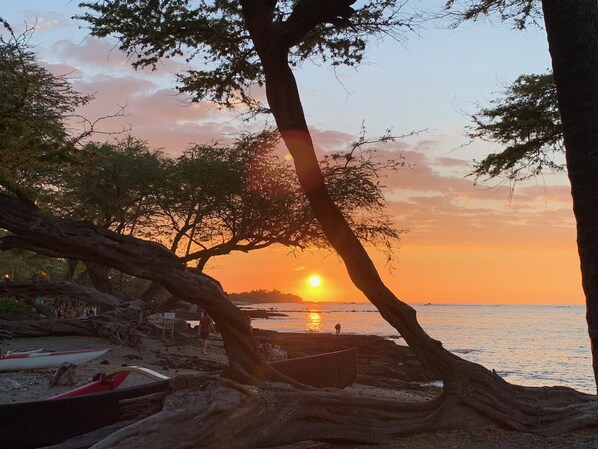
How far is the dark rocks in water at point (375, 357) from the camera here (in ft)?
74.3

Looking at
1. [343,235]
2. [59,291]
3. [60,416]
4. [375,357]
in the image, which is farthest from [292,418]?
[375,357]

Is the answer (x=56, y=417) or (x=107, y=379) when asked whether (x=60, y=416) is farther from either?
(x=107, y=379)

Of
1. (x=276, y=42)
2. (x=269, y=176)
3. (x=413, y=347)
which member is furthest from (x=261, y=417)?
(x=269, y=176)

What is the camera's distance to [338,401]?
6758mm

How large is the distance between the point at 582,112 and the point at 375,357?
89.3ft

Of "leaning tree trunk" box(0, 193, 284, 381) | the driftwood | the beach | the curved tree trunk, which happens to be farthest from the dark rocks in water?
the driftwood

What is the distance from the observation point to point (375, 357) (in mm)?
30828

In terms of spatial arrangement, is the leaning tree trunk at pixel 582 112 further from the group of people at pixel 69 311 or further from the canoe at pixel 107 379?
the group of people at pixel 69 311

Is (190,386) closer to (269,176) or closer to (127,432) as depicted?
(127,432)

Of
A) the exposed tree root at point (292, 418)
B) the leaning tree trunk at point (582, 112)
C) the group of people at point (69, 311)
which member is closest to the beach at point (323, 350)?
the exposed tree root at point (292, 418)

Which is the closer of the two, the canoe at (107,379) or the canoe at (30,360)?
the canoe at (107,379)

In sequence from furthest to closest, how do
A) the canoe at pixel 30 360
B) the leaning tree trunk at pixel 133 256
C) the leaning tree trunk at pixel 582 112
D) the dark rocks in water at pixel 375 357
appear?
1. the dark rocks in water at pixel 375 357
2. the canoe at pixel 30 360
3. the leaning tree trunk at pixel 133 256
4. the leaning tree trunk at pixel 582 112

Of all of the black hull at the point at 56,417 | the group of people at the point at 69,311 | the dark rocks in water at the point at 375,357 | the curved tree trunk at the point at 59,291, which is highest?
the curved tree trunk at the point at 59,291

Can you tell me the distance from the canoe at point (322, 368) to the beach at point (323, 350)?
53 cm
